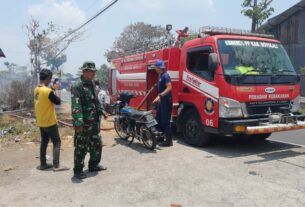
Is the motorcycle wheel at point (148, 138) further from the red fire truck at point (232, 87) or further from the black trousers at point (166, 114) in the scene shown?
the red fire truck at point (232, 87)

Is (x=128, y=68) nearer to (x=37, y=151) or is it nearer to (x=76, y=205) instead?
(x=37, y=151)

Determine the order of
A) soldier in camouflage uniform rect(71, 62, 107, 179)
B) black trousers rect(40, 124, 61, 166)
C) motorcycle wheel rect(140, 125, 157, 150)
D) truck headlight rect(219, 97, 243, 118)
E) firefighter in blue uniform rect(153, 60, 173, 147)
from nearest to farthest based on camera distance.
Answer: soldier in camouflage uniform rect(71, 62, 107, 179), black trousers rect(40, 124, 61, 166), truck headlight rect(219, 97, 243, 118), motorcycle wheel rect(140, 125, 157, 150), firefighter in blue uniform rect(153, 60, 173, 147)

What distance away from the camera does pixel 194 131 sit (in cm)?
801

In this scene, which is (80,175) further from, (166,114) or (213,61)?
(213,61)

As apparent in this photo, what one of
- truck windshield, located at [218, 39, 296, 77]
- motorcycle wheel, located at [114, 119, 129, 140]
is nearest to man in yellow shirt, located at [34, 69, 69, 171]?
motorcycle wheel, located at [114, 119, 129, 140]

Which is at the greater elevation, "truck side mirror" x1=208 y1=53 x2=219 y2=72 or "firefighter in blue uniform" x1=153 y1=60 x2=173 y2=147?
"truck side mirror" x1=208 y1=53 x2=219 y2=72

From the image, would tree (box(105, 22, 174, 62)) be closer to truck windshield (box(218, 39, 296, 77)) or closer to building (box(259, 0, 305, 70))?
building (box(259, 0, 305, 70))

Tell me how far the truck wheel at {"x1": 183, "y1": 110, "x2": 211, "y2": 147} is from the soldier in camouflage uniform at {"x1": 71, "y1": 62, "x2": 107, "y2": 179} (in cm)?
270

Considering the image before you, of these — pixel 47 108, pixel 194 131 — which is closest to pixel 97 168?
pixel 47 108

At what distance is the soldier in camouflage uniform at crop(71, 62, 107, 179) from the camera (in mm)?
5637

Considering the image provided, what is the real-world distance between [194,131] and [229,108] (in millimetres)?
1329

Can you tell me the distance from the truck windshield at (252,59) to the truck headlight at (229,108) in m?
0.54

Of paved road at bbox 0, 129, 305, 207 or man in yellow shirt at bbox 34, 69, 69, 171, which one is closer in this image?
paved road at bbox 0, 129, 305, 207

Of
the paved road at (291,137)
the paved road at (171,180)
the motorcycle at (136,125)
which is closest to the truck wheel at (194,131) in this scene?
the paved road at (171,180)
